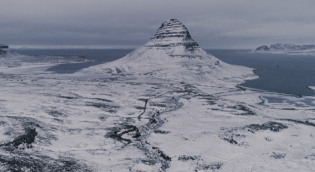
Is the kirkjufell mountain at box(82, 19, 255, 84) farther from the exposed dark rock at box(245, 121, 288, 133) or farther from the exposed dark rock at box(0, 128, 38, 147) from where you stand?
the exposed dark rock at box(0, 128, 38, 147)

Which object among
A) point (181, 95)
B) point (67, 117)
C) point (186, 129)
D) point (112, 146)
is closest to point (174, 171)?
point (112, 146)

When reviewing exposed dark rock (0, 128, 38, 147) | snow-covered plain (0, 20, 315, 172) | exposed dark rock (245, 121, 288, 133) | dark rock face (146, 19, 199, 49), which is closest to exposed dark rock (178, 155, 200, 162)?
snow-covered plain (0, 20, 315, 172)

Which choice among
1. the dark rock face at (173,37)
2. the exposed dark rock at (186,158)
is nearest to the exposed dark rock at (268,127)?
the exposed dark rock at (186,158)

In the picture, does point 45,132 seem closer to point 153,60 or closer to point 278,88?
point 278,88

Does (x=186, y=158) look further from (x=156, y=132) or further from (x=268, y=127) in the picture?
(x=268, y=127)

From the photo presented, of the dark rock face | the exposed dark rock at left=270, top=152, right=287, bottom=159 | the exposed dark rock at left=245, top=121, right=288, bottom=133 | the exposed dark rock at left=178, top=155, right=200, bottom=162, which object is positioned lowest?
the exposed dark rock at left=178, top=155, right=200, bottom=162

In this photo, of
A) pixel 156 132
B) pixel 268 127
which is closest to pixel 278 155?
pixel 268 127
